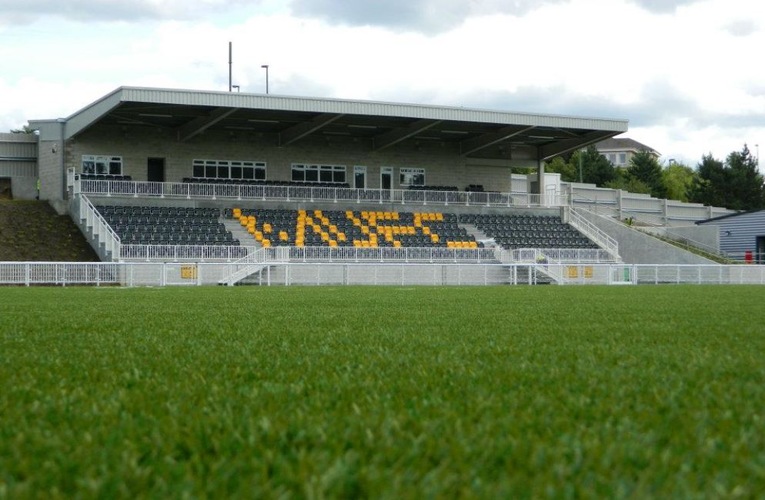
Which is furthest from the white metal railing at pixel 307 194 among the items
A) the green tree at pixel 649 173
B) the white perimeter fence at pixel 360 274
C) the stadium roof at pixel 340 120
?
the green tree at pixel 649 173

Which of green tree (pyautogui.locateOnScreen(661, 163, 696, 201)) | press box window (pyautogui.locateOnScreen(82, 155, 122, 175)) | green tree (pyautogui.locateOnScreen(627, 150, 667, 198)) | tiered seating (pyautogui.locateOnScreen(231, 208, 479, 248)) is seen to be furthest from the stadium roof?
green tree (pyautogui.locateOnScreen(661, 163, 696, 201))

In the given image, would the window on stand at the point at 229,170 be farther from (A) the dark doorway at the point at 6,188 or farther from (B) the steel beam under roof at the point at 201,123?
(A) the dark doorway at the point at 6,188

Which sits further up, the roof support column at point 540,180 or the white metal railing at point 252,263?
the roof support column at point 540,180

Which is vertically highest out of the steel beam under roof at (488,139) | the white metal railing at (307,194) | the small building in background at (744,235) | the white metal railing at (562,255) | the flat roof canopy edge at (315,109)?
the flat roof canopy edge at (315,109)

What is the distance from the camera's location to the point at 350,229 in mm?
41250

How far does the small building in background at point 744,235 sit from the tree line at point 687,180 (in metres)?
26.6

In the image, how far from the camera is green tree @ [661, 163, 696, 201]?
87412 millimetres

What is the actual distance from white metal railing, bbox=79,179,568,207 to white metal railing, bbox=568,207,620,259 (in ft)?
4.06

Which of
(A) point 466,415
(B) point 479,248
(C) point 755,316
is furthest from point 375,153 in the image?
(A) point 466,415

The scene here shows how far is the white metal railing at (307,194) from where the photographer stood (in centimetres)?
4000

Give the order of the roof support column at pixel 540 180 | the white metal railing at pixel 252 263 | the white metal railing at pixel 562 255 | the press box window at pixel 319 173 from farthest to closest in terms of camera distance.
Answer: the roof support column at pixel 540 180, the press box window at pixel 319 173, the white metal railing at pixel 562 255, the white metal railing at pixel 252 263

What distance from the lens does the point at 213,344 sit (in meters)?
6.75

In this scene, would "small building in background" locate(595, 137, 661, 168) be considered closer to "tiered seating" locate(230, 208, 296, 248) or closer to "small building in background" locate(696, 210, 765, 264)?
"small building in background" locate(696, 210, 765, 264)

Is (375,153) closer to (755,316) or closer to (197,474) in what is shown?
(755,316)
